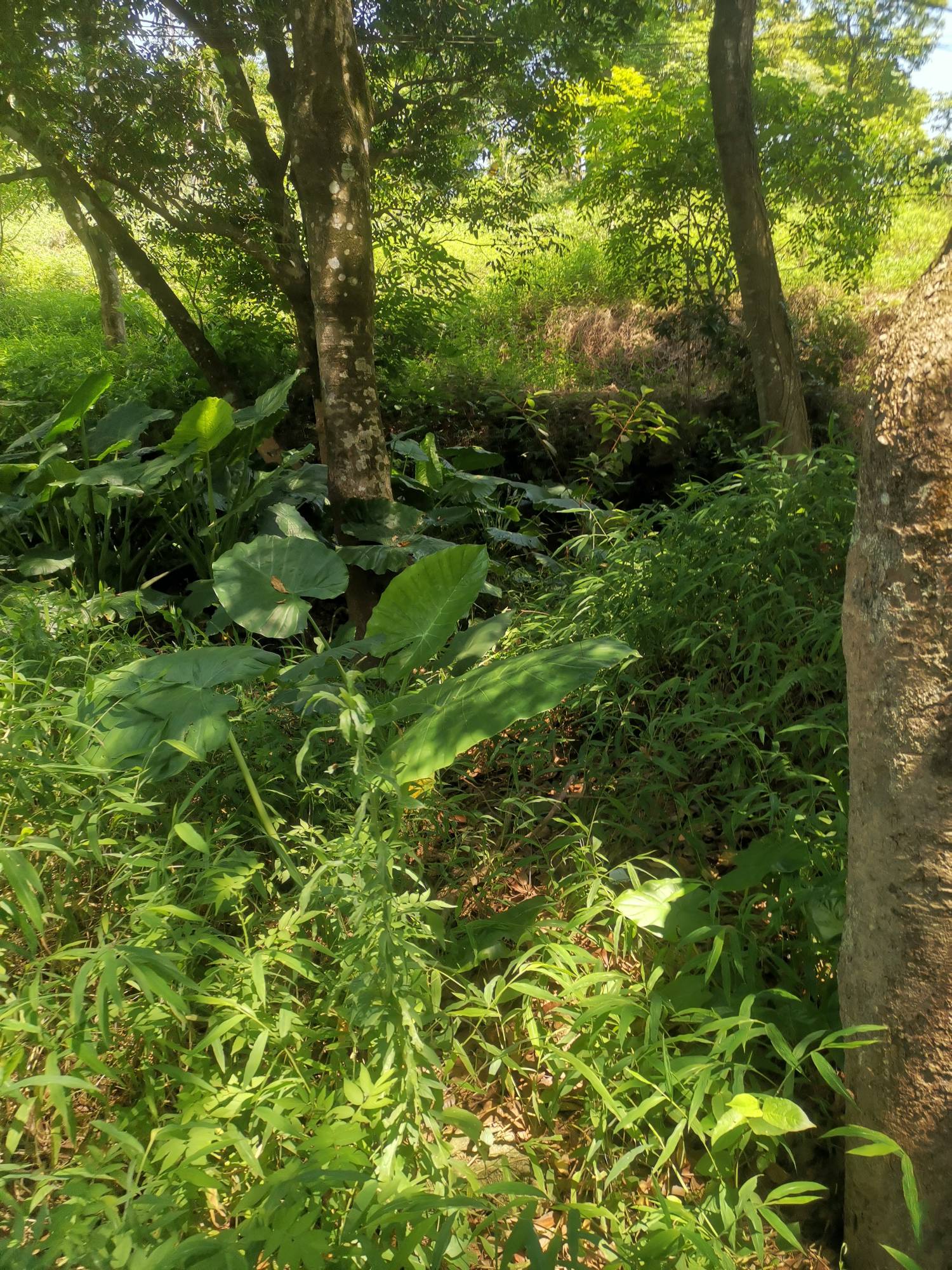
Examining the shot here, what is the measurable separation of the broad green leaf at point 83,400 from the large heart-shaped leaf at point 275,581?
1.40 m

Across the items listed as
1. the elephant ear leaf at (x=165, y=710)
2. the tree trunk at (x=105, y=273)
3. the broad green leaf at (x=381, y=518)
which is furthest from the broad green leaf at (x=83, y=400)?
the tree trunk at (x=105, y=273)

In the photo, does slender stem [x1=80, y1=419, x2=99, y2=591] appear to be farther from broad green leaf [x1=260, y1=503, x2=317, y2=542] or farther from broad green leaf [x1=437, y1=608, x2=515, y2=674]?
broad green leaf [x1=437, y1=608, x2=515, y2=674]

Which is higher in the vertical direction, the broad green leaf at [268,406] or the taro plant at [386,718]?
the broad green leaf at [268,406]

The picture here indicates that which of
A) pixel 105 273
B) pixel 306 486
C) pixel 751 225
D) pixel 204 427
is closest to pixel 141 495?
pixel 204 427

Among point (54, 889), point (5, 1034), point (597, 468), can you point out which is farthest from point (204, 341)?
point (5, 1034)

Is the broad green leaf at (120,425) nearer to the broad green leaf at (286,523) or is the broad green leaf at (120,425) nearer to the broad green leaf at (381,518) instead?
the broad green leaf at (286,523)

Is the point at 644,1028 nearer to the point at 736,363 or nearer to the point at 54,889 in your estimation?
the point at 54,889

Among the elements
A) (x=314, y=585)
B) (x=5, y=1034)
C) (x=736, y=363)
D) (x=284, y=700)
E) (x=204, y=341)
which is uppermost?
(x=736, y=363)

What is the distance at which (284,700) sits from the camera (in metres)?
2.21

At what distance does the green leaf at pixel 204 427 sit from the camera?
3.21 metres

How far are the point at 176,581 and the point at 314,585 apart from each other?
6.16 ft

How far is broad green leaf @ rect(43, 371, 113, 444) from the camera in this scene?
341 centimetres

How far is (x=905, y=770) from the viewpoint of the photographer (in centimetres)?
116

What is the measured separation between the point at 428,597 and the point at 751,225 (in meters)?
3.55
